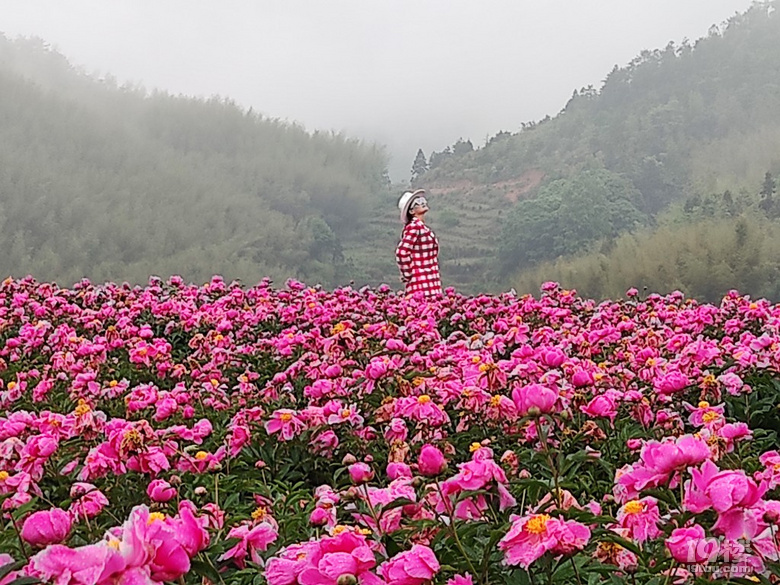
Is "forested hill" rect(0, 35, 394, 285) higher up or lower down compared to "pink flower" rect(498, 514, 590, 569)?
higher up

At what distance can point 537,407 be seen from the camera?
4.06ft

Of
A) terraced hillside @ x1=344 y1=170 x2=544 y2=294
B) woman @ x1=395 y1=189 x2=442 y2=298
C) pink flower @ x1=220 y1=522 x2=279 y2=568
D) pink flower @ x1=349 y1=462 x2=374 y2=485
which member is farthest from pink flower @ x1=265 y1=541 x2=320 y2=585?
terraced hillside @ x1=344 y1=170 x2=544 y2=294

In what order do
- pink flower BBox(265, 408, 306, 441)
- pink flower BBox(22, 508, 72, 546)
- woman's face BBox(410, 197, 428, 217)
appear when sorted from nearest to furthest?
pink flower BBox(22, 508, 72, 546)
pink flower BBox(265, 408, 306, 441)
woman's face BBox(410, 197, 428, 217)

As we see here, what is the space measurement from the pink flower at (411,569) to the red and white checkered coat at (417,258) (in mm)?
5312

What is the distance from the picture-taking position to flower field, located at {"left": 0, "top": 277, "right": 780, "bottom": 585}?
0.95 meters

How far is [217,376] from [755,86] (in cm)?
1139

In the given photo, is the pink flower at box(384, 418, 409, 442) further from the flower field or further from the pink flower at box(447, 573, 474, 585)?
the pink flower at box(447, 573, 474, 585)

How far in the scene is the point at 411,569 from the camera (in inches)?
35.9

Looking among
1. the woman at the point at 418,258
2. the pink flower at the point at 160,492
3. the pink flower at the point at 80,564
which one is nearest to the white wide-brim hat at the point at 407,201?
the woman at the point at 418,258

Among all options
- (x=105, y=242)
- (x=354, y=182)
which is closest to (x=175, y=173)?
(x=105, y=242)

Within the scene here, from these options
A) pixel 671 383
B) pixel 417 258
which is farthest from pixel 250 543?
pixel 417 258

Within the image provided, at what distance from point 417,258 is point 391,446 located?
4.50 m

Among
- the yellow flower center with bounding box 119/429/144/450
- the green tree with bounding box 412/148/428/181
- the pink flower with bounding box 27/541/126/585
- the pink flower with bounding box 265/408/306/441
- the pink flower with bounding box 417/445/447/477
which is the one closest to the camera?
the pink flower with bounding box 27/541/126/585

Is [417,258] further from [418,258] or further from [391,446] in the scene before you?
[391,446]
